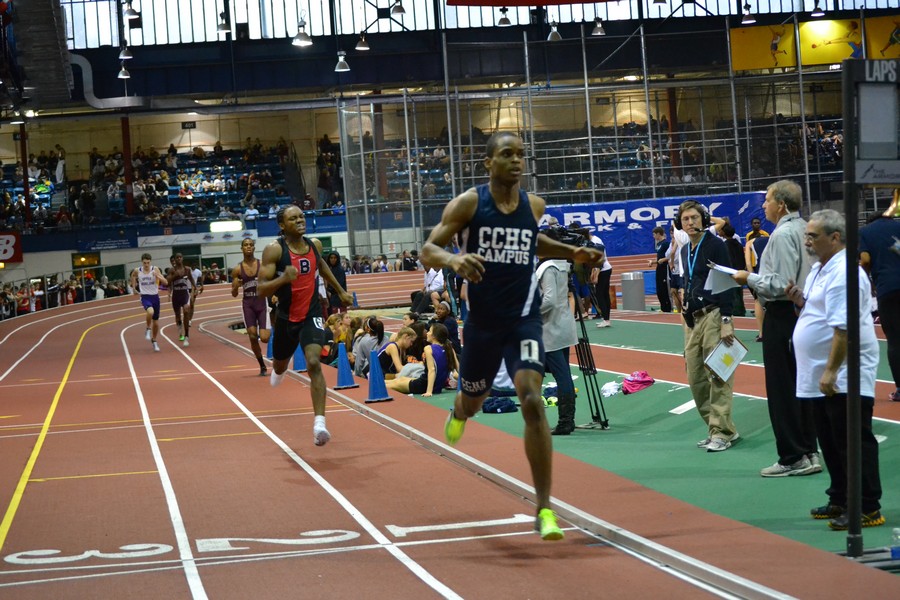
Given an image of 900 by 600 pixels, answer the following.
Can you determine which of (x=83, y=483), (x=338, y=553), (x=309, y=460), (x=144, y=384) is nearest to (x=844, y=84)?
(x=338, y=553)

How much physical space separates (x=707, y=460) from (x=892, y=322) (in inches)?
88.0

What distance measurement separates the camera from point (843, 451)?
664cm

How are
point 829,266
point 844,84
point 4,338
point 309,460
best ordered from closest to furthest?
point 844,84 → point 829,266 → point 309,460 → point 4,338

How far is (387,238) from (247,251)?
2255 cm

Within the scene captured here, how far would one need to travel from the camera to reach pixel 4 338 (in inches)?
1375

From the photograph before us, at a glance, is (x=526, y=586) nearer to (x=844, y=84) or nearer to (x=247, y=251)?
(x=844, y=84)

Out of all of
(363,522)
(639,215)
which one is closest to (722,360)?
(363,522)

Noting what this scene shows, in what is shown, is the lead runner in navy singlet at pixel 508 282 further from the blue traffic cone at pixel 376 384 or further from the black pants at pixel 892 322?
the blue traffic cone at pixel 376 384

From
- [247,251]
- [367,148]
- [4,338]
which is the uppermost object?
[367,148]

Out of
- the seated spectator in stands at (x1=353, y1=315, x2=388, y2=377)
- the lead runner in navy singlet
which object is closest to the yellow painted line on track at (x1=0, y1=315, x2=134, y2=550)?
the lead runner in navy singlet

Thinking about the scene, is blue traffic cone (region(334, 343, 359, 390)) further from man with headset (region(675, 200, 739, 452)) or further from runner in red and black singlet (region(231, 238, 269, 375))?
man with headset (region(675, 200, 739, 452))

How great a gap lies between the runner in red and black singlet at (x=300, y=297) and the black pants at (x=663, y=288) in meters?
13.2

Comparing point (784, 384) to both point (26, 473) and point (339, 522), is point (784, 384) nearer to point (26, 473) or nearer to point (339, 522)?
point (339, 522)

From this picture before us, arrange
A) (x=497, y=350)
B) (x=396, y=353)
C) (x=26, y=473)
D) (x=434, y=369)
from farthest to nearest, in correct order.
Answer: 1. (x=396, y=353)
2. (x=434, y=369)
3. (x=26, y=473)
4. (x=497, y=350)
